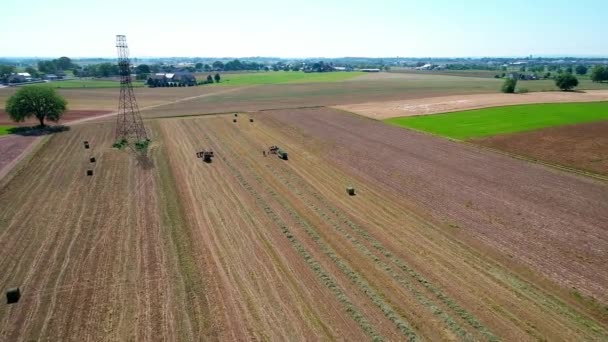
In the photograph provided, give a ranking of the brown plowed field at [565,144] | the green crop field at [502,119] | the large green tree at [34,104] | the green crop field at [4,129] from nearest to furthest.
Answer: the brown plowed field at [565,144] → the green crop field at [502,119] → the green crop field at [4,129] → the large green tree at [34,104]

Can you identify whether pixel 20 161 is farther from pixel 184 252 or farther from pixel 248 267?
pixel 248 267

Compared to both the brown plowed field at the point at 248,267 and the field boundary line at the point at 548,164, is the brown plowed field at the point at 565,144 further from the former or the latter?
the brown plowed field at the point at 248,267

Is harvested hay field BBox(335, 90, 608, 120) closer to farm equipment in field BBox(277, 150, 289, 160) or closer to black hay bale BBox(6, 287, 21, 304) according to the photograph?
farm equipment in field BBox(277, 150, 289, 160)

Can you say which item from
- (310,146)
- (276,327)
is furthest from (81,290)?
(310,146)

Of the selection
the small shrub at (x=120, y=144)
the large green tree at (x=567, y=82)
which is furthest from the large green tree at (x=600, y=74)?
the small shrub at (x=120, y=144)

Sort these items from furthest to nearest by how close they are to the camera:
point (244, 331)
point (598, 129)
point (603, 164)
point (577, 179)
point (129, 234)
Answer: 1. point (598, 129)
2. point (603, 164)
3. point (577, 179)
4. point (129, 234)
5. point (244, 331)

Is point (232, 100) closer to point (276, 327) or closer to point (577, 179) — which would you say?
point (577, 179)
